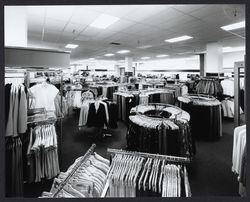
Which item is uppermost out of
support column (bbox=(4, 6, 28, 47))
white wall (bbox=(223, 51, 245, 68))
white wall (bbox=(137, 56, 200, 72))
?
white wall (bbox=(137, 56, 200, 72))

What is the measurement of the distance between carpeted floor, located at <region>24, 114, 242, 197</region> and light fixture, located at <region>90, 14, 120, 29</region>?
3.16m

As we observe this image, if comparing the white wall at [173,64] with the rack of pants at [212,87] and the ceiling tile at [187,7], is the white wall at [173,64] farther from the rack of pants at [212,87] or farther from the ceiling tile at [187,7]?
the ceiling tile at [187,7]

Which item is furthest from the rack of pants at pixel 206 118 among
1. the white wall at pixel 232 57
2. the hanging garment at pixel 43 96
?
the white wall at pixel 232 57

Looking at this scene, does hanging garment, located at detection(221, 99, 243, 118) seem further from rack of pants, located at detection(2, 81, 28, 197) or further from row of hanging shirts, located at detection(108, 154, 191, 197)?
rack of pants, located at detection(2, 81, 28, 197)

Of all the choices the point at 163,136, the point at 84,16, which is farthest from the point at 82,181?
the point at 84,16

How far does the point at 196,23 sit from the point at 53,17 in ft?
13.3

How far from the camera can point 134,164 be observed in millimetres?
1336

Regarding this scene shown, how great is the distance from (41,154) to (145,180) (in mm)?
1766

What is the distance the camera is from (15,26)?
2.74 meters

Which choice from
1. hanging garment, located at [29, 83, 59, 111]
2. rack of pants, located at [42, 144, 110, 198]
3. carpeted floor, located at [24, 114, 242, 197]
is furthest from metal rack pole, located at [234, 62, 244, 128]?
hanging garment, located at [29, 83, 59, 111]

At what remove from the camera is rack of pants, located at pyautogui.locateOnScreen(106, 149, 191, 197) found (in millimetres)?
1222

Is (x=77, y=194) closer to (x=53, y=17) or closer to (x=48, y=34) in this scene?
(x=53, y=17)

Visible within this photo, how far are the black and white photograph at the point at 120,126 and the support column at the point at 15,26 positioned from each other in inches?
0.6

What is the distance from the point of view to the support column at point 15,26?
2678 mm
